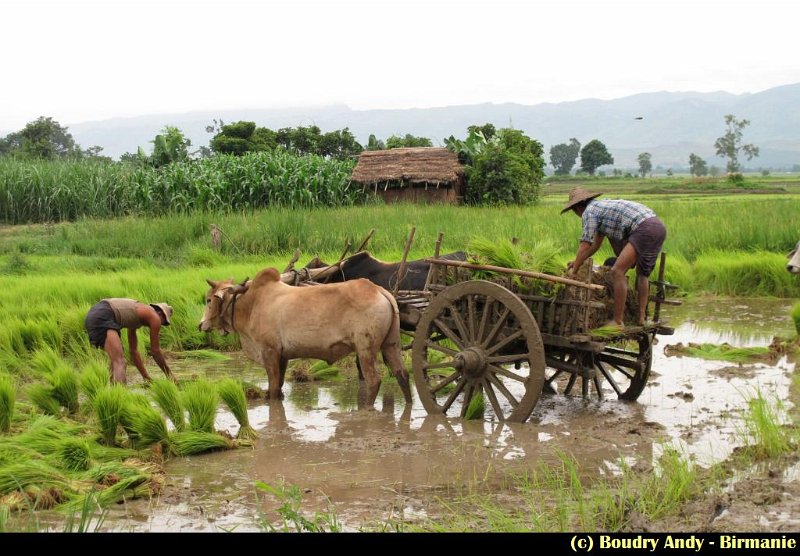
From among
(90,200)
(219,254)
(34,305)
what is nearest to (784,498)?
(34,305)

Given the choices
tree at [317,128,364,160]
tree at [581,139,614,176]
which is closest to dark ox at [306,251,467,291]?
tree at [317,128,364,160]

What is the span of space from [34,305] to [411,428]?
567 centimetres

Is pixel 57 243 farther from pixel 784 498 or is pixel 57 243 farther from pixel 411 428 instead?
pixel 784 498

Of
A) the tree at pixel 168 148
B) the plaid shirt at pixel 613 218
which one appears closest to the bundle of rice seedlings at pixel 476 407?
the plaid shirt at pixel 613 218

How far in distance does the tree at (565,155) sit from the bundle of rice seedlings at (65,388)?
103154mm

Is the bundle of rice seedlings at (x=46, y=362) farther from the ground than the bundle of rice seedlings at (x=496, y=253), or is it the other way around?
the bundle of rice seedlings at (x=496, y=253)

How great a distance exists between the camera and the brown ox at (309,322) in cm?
740

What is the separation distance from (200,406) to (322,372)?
2.52 m

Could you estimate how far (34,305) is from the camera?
10344 mm

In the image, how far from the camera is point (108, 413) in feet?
20.5

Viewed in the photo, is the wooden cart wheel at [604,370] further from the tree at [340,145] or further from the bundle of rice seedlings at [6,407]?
the tree at [340,145]

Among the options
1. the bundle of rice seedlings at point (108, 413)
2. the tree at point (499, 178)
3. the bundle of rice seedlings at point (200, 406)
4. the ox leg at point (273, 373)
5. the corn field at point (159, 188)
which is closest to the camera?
the bundle of rice seedlings at point (108, 413)

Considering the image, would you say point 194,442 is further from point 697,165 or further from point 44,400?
point 697,165

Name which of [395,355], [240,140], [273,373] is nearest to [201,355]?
[273,373]
